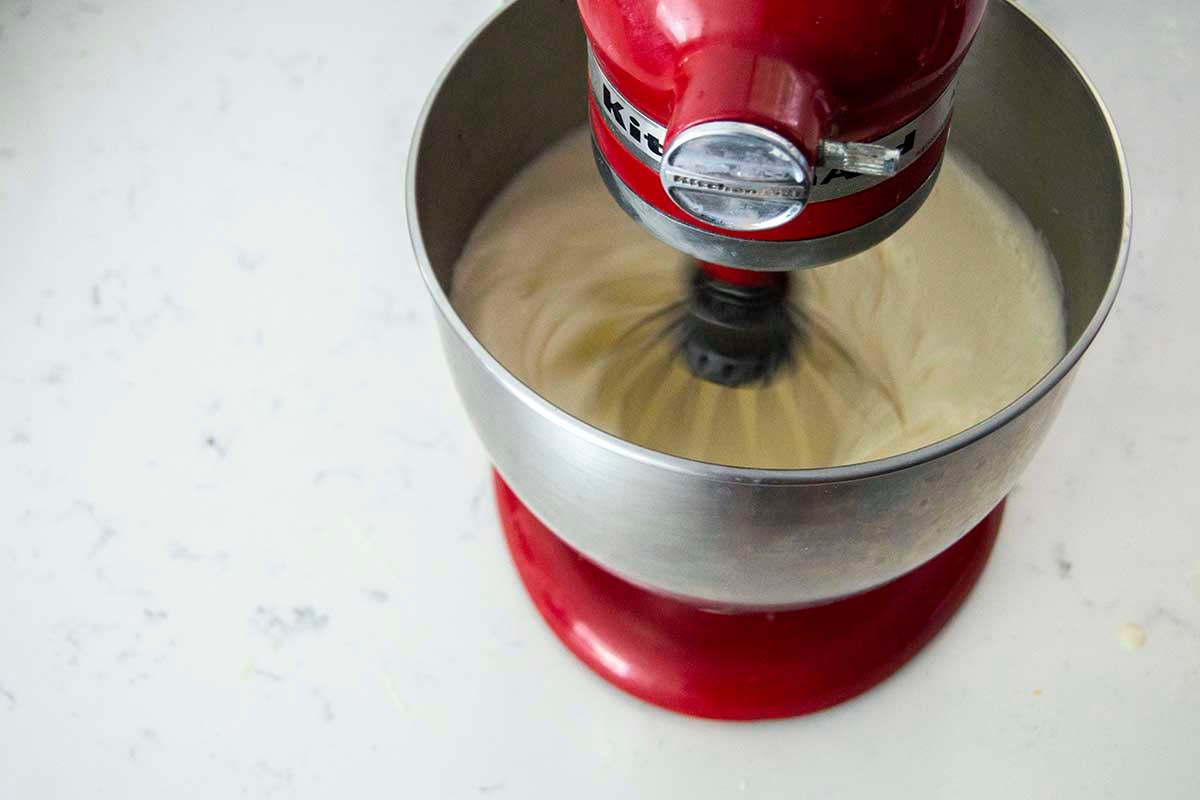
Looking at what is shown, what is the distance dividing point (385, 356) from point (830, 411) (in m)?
0.30

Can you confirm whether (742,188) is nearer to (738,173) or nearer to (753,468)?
(738,173)

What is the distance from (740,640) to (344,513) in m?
0.25

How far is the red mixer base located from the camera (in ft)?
2.17

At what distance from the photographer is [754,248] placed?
479 millimetres

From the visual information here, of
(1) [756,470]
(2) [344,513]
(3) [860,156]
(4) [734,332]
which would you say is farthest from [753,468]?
(2) [344,513]

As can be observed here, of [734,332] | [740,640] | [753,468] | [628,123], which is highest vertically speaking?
[628,123]

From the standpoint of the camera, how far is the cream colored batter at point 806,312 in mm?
681

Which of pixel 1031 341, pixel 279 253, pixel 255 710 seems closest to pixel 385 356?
pixel 279 253

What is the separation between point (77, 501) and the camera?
743 millimetres

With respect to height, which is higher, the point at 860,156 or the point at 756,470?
the point at 860,156

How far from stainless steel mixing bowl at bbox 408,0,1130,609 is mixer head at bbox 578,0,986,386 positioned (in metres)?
0.09

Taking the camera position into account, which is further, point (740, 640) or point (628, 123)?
point (740, 640)

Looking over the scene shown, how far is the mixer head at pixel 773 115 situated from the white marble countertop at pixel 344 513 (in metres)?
0.30

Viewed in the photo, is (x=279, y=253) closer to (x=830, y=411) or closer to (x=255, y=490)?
(x=255, y=490)
